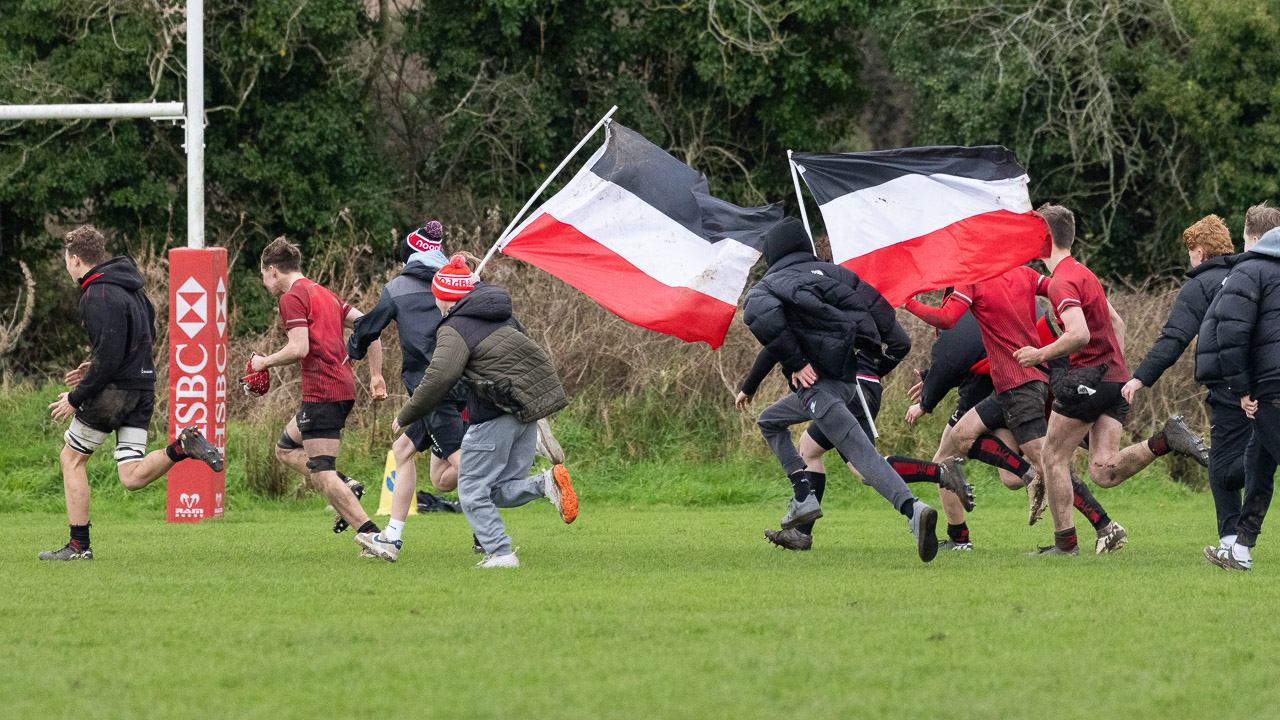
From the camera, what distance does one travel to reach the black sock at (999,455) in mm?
9430

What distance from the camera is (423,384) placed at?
8297mm

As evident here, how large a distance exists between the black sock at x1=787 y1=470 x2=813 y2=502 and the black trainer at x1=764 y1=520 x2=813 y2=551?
0.92ft

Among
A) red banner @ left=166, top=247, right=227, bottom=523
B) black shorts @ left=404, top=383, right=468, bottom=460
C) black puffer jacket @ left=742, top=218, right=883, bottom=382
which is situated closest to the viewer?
black puffer jacket @ left=742, top=218, right=883, bottom=382

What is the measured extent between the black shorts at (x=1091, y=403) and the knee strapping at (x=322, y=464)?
452 cm

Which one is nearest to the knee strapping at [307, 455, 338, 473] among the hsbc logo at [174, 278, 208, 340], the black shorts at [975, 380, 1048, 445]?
the hsbc logo at [174, 278, 208, 340]

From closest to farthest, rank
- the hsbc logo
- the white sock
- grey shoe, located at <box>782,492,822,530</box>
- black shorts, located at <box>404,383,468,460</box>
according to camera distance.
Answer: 1. the white sock
2. grey shoe, located at <box>782,492,822,530</box>
3. black shorts, located at <box>404,383,468,460</box>
4. the hsbc logo

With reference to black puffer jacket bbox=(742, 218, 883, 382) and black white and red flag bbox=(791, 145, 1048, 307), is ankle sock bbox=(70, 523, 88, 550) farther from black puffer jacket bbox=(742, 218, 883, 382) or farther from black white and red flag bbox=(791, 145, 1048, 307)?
black white and red flag bbox=(791, 145, 1048, 307)

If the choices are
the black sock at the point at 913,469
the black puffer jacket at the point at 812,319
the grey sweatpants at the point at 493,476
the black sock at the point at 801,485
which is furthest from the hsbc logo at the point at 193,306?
the black sock at the point at 913,469

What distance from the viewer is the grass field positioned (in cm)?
492

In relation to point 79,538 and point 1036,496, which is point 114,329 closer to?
point 79,538

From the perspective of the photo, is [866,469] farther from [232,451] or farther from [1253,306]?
[232,451]

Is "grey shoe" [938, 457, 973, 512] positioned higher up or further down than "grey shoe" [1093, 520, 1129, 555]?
higher up

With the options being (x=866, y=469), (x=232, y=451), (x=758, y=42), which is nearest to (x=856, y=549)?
(x=866, y=469)

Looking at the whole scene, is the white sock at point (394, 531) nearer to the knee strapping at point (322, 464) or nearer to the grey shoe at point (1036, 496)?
the knee strapping at point (322, 464)
